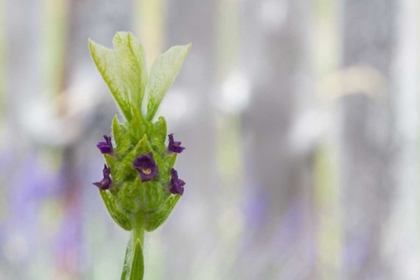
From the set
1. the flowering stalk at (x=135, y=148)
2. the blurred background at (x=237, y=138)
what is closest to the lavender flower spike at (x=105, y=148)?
the flowering stalk at (x=135, y=148)

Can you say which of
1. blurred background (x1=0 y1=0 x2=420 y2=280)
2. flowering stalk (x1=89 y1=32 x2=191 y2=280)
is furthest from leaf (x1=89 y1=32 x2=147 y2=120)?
blurred background (x1=0 y1=0 x2=420 y2=280)

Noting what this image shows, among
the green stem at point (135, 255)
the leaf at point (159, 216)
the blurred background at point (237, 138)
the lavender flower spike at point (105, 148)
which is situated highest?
the blurred background at point (237, 138)

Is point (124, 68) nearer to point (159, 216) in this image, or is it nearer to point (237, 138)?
point (159, 216)

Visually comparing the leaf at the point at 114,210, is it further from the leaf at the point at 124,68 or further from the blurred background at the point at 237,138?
the blurred background at the point at 237,138

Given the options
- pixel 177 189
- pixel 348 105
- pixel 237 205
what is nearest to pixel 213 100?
pixel 237 205

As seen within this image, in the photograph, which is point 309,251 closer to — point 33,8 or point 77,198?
point 77,198

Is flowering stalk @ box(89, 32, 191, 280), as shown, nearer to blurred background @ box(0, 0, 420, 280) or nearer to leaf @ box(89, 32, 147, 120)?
leaf @ box(89, 32, 147, 120)

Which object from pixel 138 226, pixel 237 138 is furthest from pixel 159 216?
pixel 237 138
